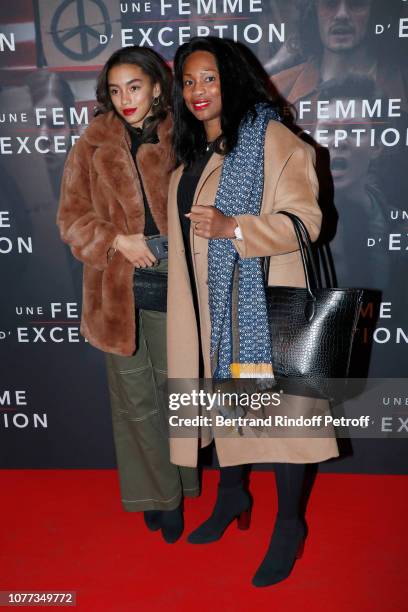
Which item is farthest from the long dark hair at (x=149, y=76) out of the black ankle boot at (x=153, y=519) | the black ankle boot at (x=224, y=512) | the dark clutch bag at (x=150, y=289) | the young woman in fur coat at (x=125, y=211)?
A: the black ankle boot at (x=153, y=519)

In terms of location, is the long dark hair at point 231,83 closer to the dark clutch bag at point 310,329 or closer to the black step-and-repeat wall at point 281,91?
the dark clutch bag at point 310,329

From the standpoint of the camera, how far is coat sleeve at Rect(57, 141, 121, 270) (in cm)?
202

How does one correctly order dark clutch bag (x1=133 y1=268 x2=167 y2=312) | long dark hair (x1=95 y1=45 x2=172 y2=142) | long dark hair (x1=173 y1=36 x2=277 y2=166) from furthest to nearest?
dark clutch bag (x1=133 y1=268 x2=167 y2=312)
long dark hair (x1=95 y1=45 x2=172 y2=142)
long dark hair (x1=173 y1=36 x2=277 y2=166)

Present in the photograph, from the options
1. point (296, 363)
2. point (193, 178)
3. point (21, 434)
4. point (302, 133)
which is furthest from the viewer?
point (21, 434)

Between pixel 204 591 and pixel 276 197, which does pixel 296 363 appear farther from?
pixel 204 591

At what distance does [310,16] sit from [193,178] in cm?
95

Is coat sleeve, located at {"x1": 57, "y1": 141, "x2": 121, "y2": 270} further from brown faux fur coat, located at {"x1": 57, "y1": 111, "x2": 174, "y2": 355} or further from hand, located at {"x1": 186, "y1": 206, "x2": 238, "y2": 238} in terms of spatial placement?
hand, located at {"x1": 186, "y1": 206, "x2": 238, "y2": 238}

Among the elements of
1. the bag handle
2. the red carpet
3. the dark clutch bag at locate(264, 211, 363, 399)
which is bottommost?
the red carpet

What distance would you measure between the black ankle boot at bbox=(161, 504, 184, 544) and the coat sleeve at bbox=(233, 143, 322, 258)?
45.1 inches

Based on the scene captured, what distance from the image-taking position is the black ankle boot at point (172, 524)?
2.29 meters

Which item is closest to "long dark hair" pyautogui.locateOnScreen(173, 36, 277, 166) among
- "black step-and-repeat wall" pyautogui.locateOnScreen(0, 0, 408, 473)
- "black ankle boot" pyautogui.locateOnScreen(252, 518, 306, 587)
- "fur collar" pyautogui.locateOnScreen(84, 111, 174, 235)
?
"fur collar" pyautogui.locateOnScreen(84, 111, 174, 235)

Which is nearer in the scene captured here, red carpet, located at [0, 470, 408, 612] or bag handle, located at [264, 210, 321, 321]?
bag handle, located at [264, 210, 321, 321]

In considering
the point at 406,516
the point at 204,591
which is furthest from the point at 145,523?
the point at 406,516

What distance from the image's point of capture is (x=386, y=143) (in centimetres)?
244
